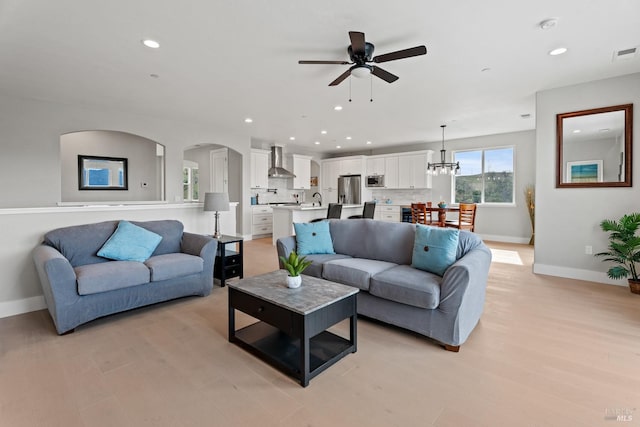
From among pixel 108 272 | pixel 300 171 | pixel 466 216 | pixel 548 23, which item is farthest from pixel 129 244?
pixel 300 171

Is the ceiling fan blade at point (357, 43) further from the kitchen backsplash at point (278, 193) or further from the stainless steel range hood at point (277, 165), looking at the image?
the kitchen backsplash at point (278, 193)

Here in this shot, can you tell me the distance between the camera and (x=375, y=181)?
9383 mm

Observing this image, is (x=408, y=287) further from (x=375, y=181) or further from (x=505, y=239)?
(x=375, y=181)

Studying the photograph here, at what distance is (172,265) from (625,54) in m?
5.34

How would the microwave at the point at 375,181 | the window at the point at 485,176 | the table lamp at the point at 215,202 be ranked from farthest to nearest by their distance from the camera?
the microwave at the point at 375,181 < the window at the point at 485,176 < the table lamp at the point at 215,202

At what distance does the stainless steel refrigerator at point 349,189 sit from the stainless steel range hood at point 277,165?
199cm

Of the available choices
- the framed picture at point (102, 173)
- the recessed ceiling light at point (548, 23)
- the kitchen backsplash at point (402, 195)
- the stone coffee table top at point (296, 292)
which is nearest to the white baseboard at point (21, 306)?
the stone coffee table top at point (296, 292)

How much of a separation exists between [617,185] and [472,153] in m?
4.13

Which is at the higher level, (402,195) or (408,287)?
(402,195)

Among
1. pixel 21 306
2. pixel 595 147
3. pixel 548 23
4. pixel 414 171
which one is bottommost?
pixel 21 306

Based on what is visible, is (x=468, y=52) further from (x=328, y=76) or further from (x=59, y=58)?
(x=59, y=58)

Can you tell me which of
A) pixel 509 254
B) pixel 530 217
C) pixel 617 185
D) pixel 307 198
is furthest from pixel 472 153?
pixel 307 198

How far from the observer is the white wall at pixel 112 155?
6.26 m

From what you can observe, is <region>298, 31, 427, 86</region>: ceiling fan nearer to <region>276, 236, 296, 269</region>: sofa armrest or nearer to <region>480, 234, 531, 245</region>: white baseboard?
<region>276, 236, 296, 269</region>: sofa armrest
